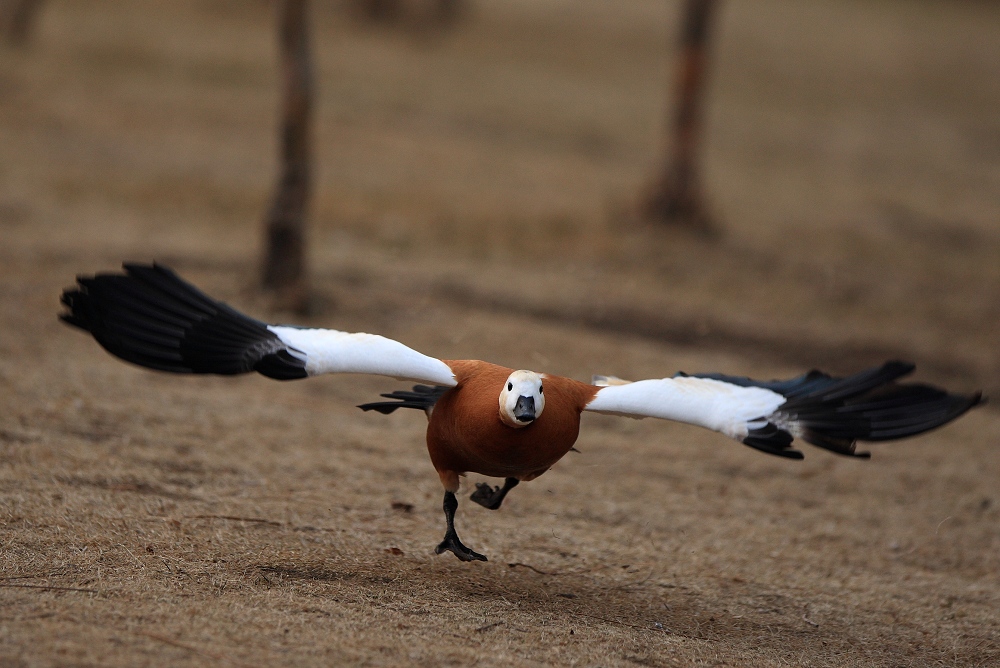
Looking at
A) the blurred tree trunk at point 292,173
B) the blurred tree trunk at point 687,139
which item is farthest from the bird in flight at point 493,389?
the blurred tree trunk at point 687,139

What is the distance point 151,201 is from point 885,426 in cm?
821

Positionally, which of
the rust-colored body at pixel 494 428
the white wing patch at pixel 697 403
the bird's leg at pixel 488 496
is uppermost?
the white wing patch at pixel 697 403

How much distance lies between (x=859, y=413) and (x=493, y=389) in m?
1.25

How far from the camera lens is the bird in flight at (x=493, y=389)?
3.55 metres

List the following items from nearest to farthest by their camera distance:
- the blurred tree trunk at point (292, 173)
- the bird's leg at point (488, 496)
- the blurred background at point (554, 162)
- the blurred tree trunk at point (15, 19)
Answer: the bird's leg at point (488, 496)
the blurred tree trunk at point (292, 173)
the blurred background at point (554, 162)
the blurred tree trunk at point (15, 19)

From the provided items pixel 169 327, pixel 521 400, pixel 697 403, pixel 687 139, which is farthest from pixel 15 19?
pixel 697 403

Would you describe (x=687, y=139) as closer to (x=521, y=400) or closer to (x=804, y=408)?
(x=804, y=408)

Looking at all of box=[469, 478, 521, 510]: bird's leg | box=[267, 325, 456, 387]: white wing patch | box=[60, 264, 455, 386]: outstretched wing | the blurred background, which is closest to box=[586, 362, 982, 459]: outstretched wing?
box=[267, 325, 456, 387]: white wing patch

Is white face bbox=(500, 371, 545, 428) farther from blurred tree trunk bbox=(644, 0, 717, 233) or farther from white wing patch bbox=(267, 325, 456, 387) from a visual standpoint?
blurred tree trunk bbox=(644, 0, 717, 233)

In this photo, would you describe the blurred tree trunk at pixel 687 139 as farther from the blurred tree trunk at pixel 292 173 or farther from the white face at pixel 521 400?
the white face at pixel 521 400

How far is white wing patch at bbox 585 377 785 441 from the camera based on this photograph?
11.8ft

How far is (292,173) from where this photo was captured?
7.61 m

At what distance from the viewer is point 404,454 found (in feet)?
18.4

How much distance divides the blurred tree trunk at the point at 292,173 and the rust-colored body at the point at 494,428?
3.99 m
